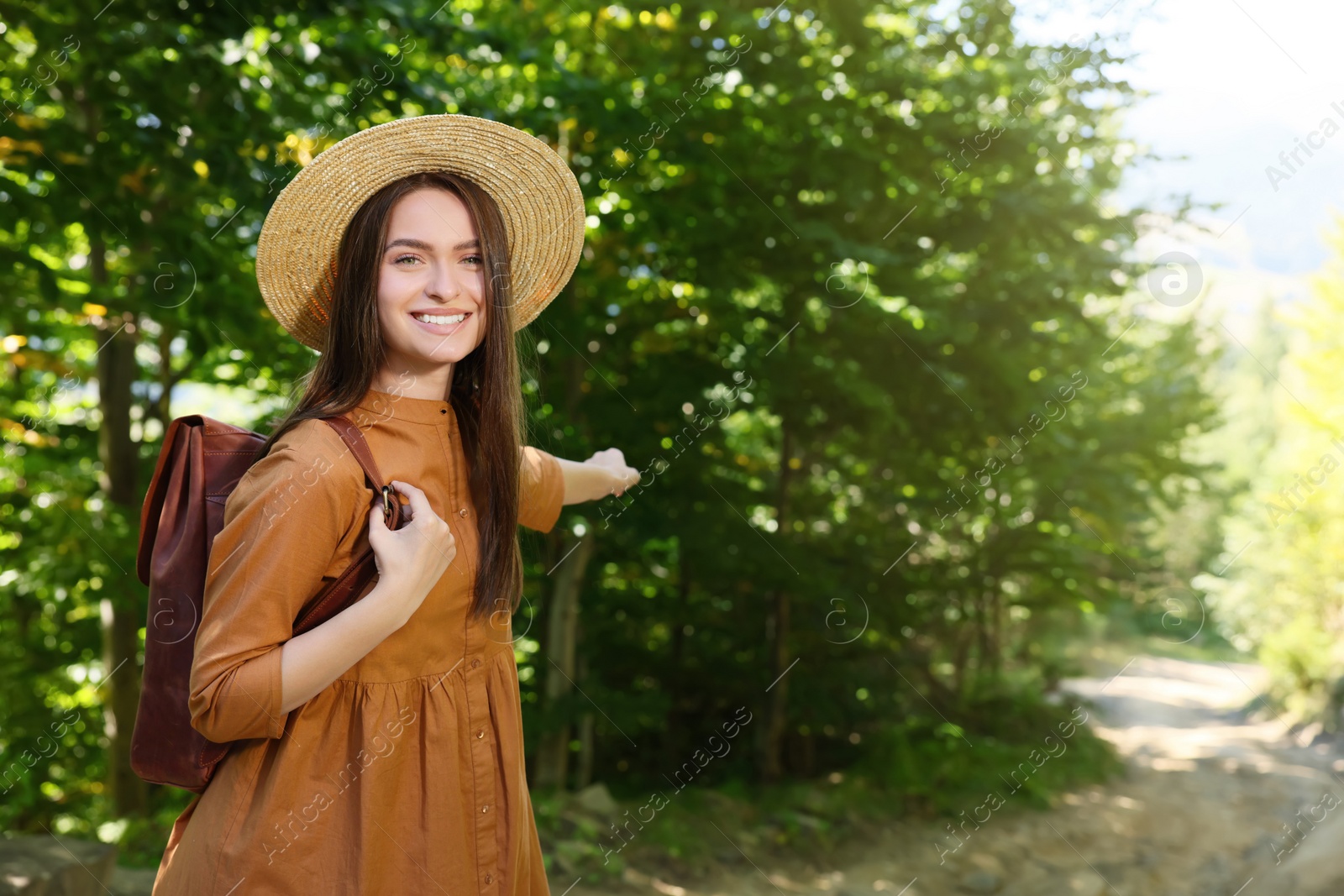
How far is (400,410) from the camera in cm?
149

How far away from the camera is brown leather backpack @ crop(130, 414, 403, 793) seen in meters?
1.32

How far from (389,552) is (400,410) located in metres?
0.29

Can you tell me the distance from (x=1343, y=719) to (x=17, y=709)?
14.1m

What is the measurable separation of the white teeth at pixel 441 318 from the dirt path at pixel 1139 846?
14.1 feet

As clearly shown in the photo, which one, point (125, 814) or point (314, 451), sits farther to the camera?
point (125, 814)

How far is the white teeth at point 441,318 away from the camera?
1472mm

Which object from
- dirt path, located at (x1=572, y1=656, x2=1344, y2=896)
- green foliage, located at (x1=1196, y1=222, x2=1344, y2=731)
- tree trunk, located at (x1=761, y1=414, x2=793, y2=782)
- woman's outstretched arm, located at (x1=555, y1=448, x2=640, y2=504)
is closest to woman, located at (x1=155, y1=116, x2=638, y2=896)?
woman's outstretched arm, located at (x1=555, y1=448, x2=640, y2=504)

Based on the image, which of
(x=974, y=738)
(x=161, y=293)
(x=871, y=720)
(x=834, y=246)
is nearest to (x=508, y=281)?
(x=161, y=293)

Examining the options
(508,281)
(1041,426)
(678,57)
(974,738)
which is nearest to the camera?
(508,281)

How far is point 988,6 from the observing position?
582cm

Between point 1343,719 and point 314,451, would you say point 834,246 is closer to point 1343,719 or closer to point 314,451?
point 314,451

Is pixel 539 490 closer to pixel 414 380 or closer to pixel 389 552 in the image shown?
pixel 414 380

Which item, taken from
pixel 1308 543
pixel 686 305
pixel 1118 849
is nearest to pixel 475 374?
pixel 686 305

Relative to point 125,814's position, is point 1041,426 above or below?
above
